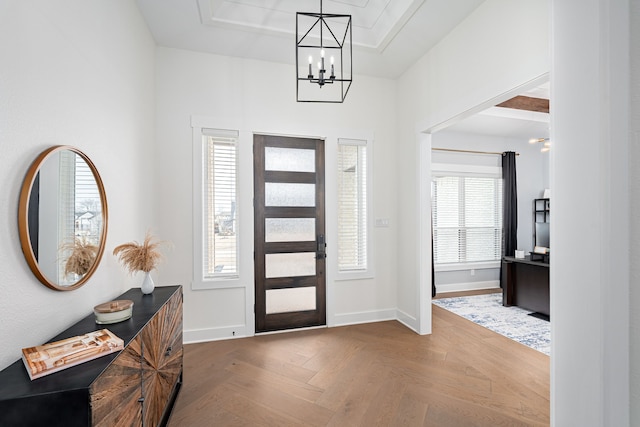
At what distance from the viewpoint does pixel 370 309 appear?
151 inches

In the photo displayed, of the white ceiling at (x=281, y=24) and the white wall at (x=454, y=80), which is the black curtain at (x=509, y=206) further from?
the white ceiling at (x=281, y=24)

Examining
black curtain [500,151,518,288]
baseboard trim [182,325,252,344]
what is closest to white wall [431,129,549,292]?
black curtain [500,151,518,288]

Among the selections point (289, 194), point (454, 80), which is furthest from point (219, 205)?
point (454, 80)

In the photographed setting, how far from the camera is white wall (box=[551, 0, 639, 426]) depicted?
74 centimetres

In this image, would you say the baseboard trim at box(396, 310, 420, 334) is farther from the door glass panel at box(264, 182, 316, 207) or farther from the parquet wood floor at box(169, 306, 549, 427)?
the door glass panel at box(264, 182, 316, 207)

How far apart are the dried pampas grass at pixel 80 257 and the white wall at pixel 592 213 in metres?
2.15

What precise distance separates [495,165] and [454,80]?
353 centimetres

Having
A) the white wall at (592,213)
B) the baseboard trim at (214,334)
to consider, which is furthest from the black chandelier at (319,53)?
the baseboard trim at (214,334)

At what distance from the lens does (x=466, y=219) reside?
5.59 metres

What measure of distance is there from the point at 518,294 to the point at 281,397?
397 centimetres

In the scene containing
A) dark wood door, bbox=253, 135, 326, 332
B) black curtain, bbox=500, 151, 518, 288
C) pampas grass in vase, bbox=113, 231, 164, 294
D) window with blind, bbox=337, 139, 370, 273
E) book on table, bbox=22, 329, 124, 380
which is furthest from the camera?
black curtain, bbox=500, 151, 518, 288

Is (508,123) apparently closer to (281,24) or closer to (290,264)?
(281,24)

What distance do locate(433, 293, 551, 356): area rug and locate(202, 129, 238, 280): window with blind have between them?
3282mm

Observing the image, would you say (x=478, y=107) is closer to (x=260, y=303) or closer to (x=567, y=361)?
(x=567, y=361)
